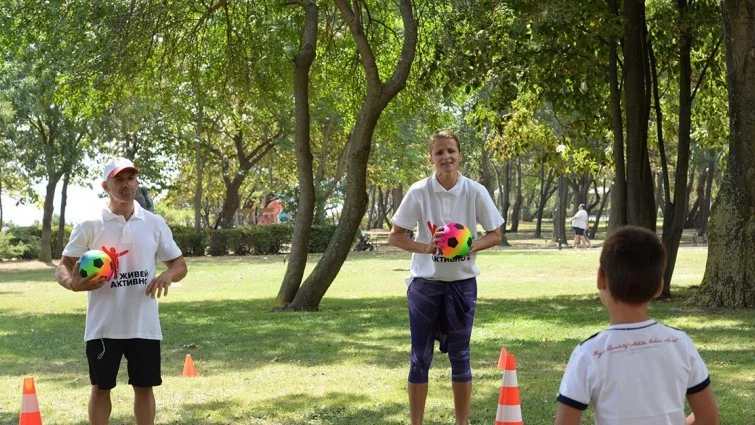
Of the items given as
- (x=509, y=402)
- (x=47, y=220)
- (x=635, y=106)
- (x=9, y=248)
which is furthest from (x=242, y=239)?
(x=509, y=402)

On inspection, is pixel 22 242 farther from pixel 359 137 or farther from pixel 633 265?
pixel 633 265

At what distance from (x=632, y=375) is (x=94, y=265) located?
3409mm

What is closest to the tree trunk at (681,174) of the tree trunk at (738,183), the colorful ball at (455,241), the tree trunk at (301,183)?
the tree trunk at (738,183)

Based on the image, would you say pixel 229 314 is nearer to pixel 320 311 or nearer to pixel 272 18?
pixel 320 311

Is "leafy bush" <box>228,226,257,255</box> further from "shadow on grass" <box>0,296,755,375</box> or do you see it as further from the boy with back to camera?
the boy with back to camera

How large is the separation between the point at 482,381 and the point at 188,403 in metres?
2.55

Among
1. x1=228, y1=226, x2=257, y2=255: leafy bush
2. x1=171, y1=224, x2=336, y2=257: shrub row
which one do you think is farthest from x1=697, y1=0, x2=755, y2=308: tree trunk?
x1=228, y1=226, x2=257, y2=255: leafy bush

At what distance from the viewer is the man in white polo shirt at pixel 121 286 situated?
619 cm

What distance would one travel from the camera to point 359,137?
17.2 meters

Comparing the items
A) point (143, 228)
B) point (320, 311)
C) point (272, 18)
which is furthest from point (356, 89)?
point (143, 228)

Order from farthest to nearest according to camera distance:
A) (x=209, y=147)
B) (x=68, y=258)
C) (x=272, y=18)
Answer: (x=209, y=147), (x=272, y=18), (x=68, y=258)

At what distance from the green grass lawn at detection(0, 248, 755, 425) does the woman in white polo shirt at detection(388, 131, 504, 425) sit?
0.94 meters

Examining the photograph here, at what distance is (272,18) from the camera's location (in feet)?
66.6

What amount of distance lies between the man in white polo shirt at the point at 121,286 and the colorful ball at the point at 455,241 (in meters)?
1.60
